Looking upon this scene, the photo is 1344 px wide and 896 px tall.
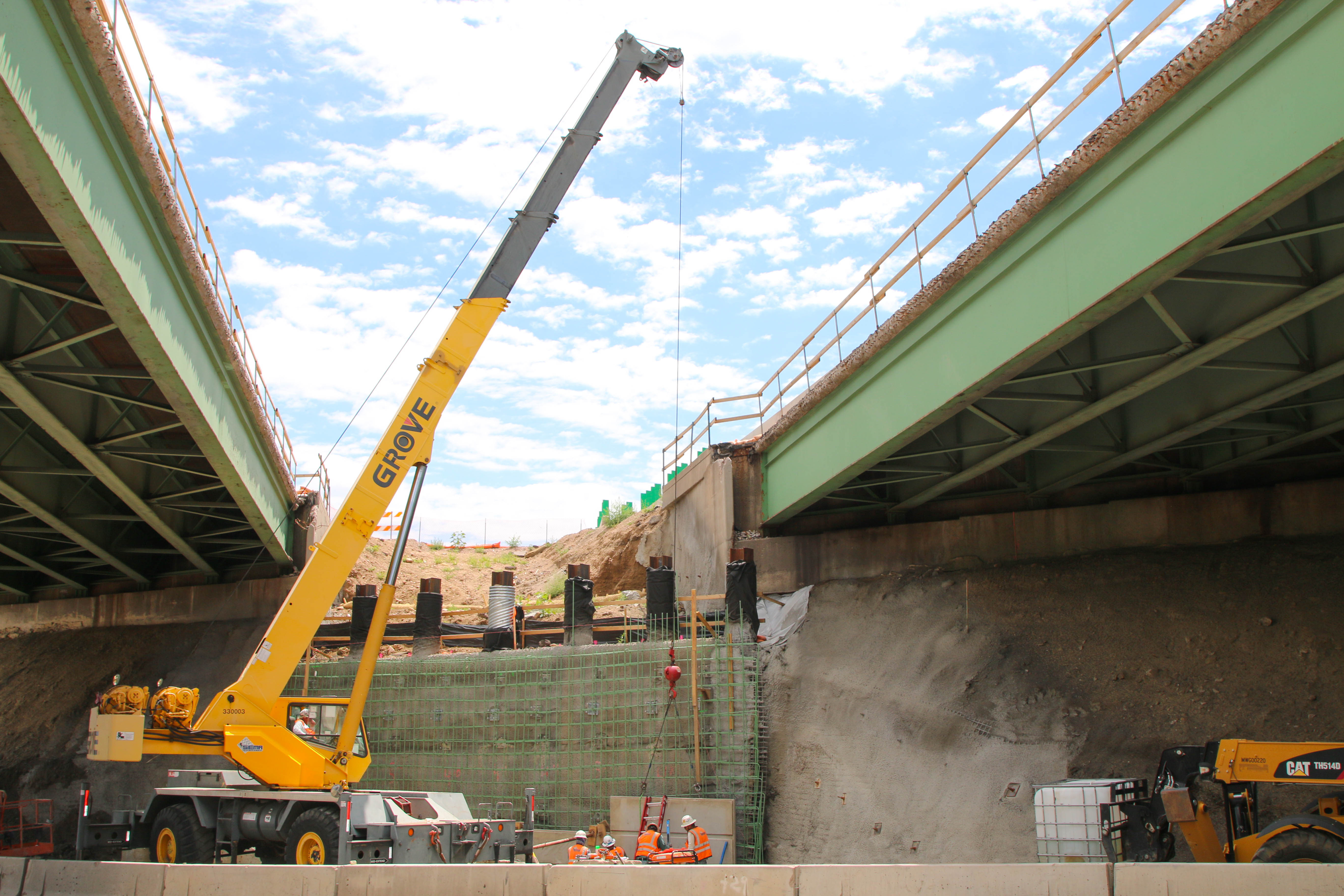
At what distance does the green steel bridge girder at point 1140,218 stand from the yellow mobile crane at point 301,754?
763 centimetres

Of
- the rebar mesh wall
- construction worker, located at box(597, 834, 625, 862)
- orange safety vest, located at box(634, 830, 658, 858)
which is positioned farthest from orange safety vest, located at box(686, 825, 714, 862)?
the rebar mesh wall

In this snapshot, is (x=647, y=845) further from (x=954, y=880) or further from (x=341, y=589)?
(x=341, y=589)

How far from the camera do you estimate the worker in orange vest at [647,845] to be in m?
12.1

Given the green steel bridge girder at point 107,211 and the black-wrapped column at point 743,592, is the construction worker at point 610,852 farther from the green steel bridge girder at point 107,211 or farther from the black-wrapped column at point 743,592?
the green steel bridge girder at point 107,211

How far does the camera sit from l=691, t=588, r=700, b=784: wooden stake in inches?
639

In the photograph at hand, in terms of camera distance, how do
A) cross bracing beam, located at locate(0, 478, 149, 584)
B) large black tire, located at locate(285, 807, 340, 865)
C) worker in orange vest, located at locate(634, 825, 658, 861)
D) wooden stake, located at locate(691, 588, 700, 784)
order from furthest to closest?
cross bracing beam, located at locate(0, 478, 149, 584), wooden stake, located at locate(691, 588, 700, 784), large black tire, located at locate(285, 807, 340, 865), worker in orange vest, located at locate(634, 825, 658, 861)

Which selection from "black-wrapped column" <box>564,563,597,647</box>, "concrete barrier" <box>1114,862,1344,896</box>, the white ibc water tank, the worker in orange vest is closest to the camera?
"concrete barrier" <box>1114,862,1344,896</box>

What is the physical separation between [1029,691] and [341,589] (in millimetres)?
10918

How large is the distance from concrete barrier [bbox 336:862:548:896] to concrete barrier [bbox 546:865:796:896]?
220 millimetres

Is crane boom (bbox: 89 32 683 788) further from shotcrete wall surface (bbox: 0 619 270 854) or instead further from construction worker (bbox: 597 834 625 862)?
shotcrete wall surface (bbox: 0 619 270 854)

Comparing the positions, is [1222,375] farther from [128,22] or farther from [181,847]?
[181,847]

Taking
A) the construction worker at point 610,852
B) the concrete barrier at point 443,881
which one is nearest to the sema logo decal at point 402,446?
the construction worker at point 610,852

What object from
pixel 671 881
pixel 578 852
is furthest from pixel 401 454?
pixel 671 881

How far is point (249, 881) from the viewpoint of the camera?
32.3ft
